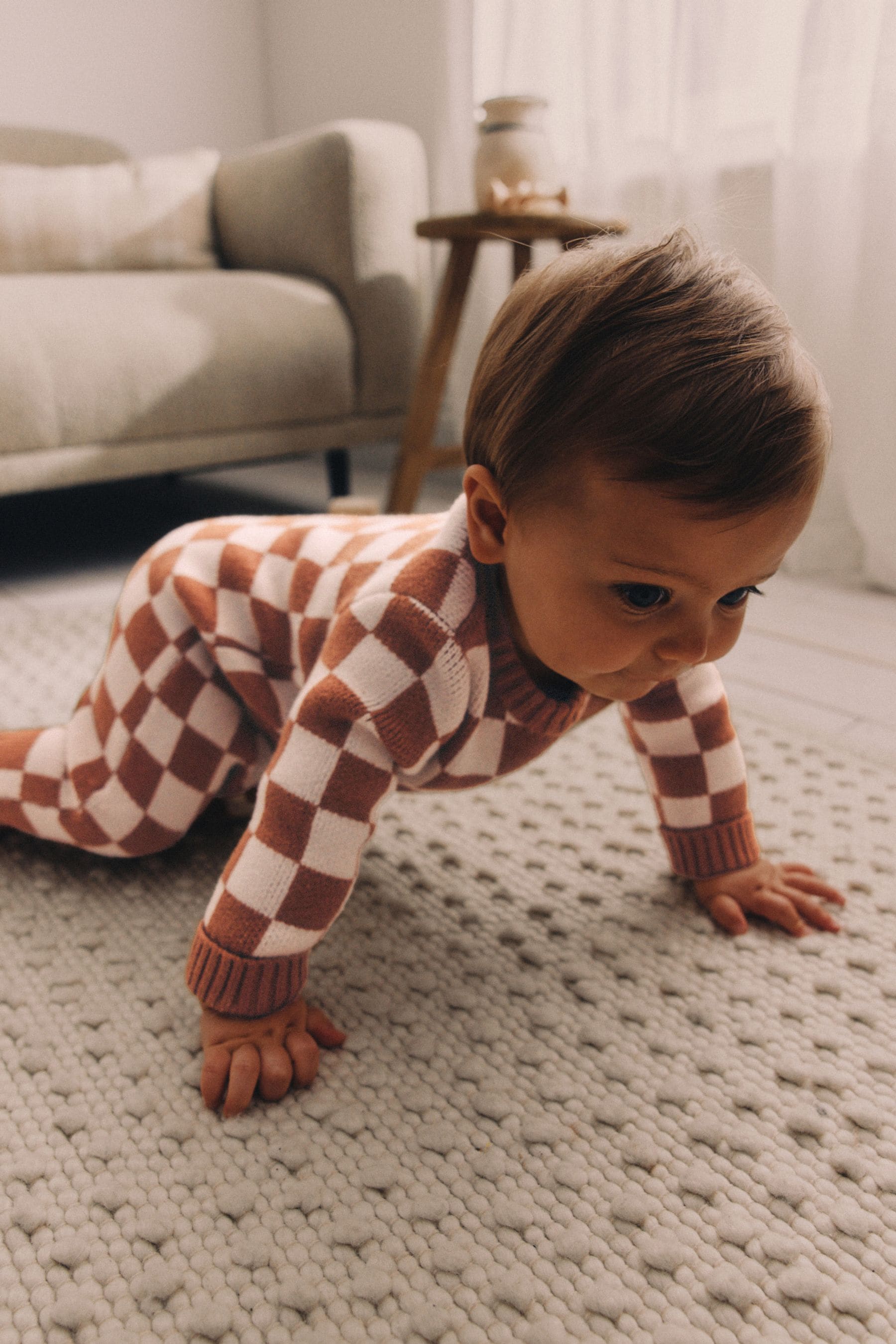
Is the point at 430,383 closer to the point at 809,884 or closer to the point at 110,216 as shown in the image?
the point at 110,216

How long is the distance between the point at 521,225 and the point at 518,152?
138mm

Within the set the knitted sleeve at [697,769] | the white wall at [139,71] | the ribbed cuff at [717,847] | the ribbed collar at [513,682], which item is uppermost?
the white wall at [139,71]

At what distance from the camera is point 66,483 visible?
1.23 m

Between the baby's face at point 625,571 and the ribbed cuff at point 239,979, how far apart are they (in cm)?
19

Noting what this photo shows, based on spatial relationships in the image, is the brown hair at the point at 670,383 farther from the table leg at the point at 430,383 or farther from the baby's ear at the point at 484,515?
the table leg at the point at 430,383

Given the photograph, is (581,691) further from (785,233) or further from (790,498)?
(785,233)

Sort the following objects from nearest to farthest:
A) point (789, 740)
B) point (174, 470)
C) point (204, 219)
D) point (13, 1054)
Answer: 1. point (13, 1054)
2. point (789, 740)
3. point (174, 470)
4. point (204, 219)

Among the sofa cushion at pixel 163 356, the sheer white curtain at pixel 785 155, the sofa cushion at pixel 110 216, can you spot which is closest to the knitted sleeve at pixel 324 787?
the sheer white curtain at pixel 785 155

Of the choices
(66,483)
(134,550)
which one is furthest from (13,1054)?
(134,550)

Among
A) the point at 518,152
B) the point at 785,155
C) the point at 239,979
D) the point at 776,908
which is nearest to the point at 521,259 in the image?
the point at 518,152

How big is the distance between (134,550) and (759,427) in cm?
117

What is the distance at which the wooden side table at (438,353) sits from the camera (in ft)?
4.23

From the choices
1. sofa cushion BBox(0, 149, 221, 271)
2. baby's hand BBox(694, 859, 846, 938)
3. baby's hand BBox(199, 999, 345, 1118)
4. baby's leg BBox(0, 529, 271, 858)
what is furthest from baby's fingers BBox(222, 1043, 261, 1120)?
sofa cushion BBox(0, 149, 221, 271)

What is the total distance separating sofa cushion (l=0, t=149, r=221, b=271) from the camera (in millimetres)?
1495
